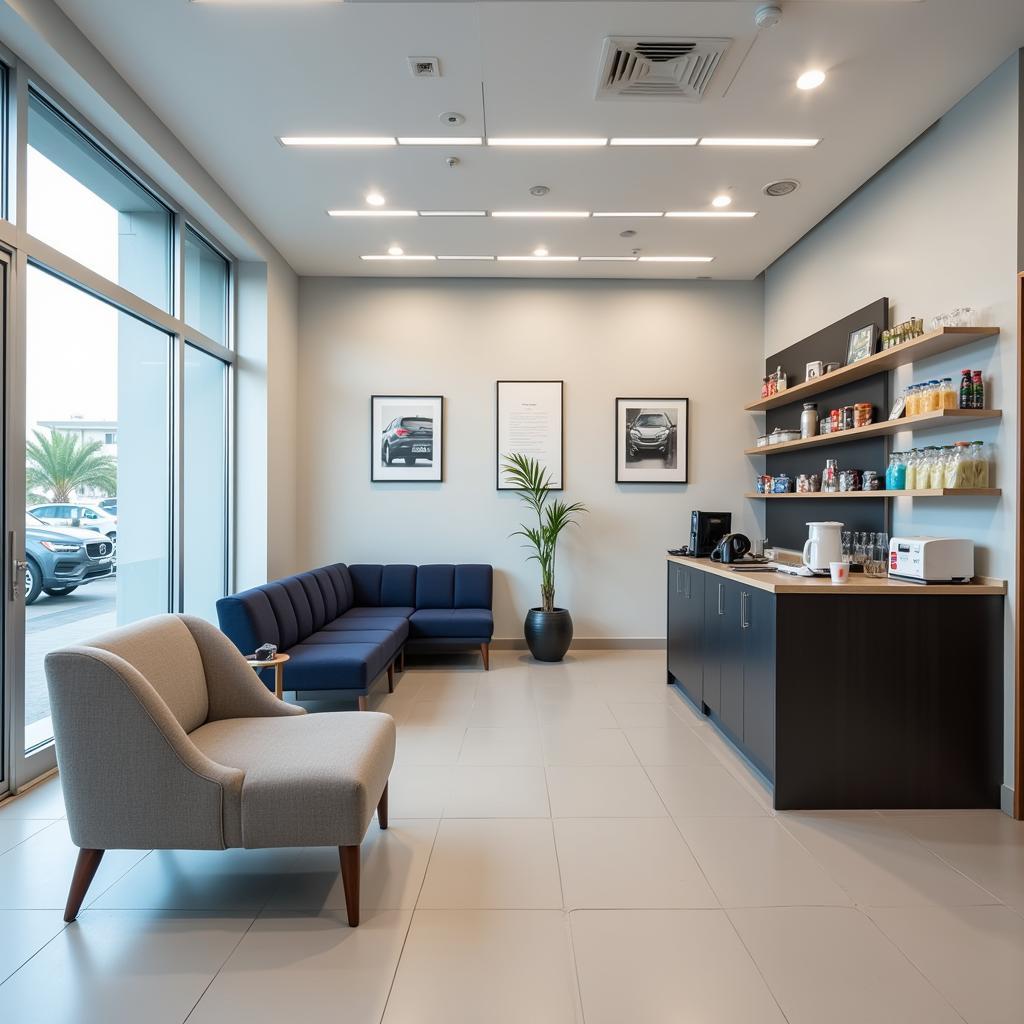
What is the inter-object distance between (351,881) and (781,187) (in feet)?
15.2

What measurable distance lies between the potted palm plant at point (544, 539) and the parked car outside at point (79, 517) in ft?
10.6

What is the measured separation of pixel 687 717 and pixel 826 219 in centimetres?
377

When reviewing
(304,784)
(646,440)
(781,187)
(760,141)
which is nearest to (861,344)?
(781,187)

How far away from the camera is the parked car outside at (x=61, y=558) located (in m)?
3.06

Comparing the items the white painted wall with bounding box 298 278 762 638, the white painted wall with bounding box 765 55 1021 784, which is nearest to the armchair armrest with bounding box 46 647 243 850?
the white painted wall with bounding box 765 55 1021 784

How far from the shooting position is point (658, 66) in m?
3.04

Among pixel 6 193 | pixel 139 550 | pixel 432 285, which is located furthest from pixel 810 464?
pixel 6 193

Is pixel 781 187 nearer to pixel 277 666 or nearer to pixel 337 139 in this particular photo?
pixel 337 139

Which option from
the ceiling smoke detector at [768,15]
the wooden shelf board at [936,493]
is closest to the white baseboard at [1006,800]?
the wooden shelf board at [936,493]

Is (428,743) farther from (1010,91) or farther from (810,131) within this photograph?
(1010,91)

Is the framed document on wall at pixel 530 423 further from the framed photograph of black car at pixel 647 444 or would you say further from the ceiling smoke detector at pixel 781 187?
the ceiling smoke detector at pixel 781 187

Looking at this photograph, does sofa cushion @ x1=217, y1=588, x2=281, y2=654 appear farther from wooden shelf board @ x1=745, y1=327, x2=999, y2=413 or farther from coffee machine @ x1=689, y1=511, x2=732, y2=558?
wooden shelf board @ x1=745, y1=327, x2=999, y2=413

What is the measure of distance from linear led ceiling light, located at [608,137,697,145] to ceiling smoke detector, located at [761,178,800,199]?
0.83 m

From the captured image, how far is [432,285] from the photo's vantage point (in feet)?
19.8
